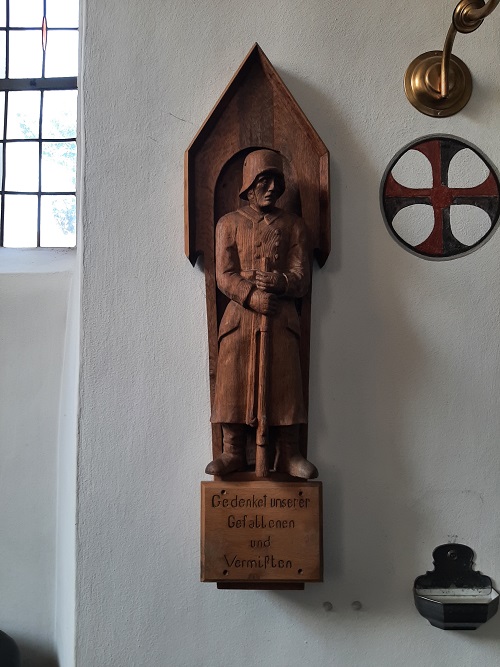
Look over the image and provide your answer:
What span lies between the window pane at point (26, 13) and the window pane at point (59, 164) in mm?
456

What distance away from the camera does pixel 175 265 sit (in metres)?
2.17

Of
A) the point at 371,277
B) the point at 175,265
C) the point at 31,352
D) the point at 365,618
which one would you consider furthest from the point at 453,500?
the point at 31,352

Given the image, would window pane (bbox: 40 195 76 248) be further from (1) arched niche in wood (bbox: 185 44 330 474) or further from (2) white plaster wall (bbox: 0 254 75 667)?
(1) arched niche in wood (bbox: 185 44 330 474)

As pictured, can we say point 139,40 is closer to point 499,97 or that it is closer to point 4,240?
point 4,240

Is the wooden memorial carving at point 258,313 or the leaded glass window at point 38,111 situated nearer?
the wooden memorial carving at point 258,313

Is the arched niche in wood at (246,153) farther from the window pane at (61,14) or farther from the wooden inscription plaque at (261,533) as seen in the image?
the window pane at (61,14)

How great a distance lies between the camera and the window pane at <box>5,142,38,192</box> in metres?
2.73

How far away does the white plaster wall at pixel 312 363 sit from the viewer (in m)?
2.07

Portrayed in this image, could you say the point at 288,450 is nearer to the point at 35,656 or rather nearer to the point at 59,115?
the point at 35,656

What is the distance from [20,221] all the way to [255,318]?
1174 millimetres

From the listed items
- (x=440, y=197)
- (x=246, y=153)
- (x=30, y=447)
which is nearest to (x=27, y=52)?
(x=246, y=153)

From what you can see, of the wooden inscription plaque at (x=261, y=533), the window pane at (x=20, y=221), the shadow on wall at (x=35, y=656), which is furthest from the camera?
the window pane at (x=20, y=221)

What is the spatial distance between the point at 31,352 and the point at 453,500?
1440 millimetres

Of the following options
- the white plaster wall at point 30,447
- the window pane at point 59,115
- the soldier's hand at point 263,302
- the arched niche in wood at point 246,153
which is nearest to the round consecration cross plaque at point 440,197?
the arched niche in wood at point 246,153
